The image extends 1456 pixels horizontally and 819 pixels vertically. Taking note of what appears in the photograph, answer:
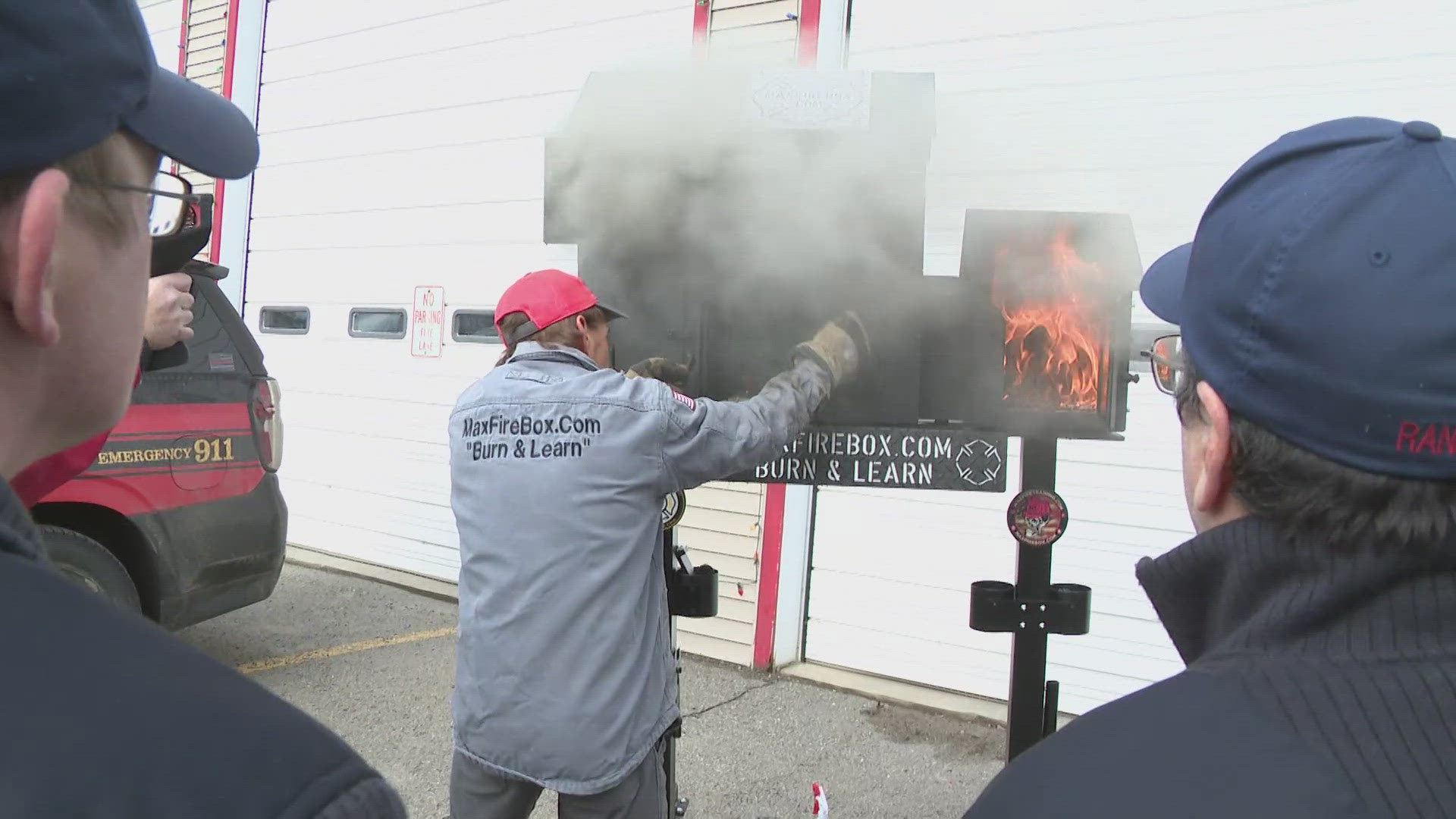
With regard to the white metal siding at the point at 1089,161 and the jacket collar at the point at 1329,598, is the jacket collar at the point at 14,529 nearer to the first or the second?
the jacket collar at the point at 1329,598

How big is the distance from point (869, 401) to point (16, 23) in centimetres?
203

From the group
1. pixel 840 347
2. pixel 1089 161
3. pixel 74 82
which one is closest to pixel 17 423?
pixel 74 82

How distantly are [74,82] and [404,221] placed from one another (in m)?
6.40

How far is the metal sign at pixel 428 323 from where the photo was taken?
6461 mm

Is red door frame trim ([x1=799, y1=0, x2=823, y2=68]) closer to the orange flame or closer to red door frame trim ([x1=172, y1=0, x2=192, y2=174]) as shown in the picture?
the orange flame

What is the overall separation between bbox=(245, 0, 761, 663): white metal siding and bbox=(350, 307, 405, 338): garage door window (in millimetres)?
70

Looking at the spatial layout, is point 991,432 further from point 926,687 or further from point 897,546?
point 926,687

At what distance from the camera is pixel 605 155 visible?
2.62 m

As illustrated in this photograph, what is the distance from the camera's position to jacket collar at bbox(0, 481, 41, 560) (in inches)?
24.0

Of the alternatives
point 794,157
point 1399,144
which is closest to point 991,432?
point 794,157

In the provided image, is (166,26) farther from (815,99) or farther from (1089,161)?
(815,99)

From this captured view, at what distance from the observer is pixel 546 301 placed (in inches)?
97.8

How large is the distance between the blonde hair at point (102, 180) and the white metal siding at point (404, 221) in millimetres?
4548

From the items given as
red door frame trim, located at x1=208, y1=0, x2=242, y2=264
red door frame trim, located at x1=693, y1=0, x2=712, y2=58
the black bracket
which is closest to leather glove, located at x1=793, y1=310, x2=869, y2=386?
the black bracket
